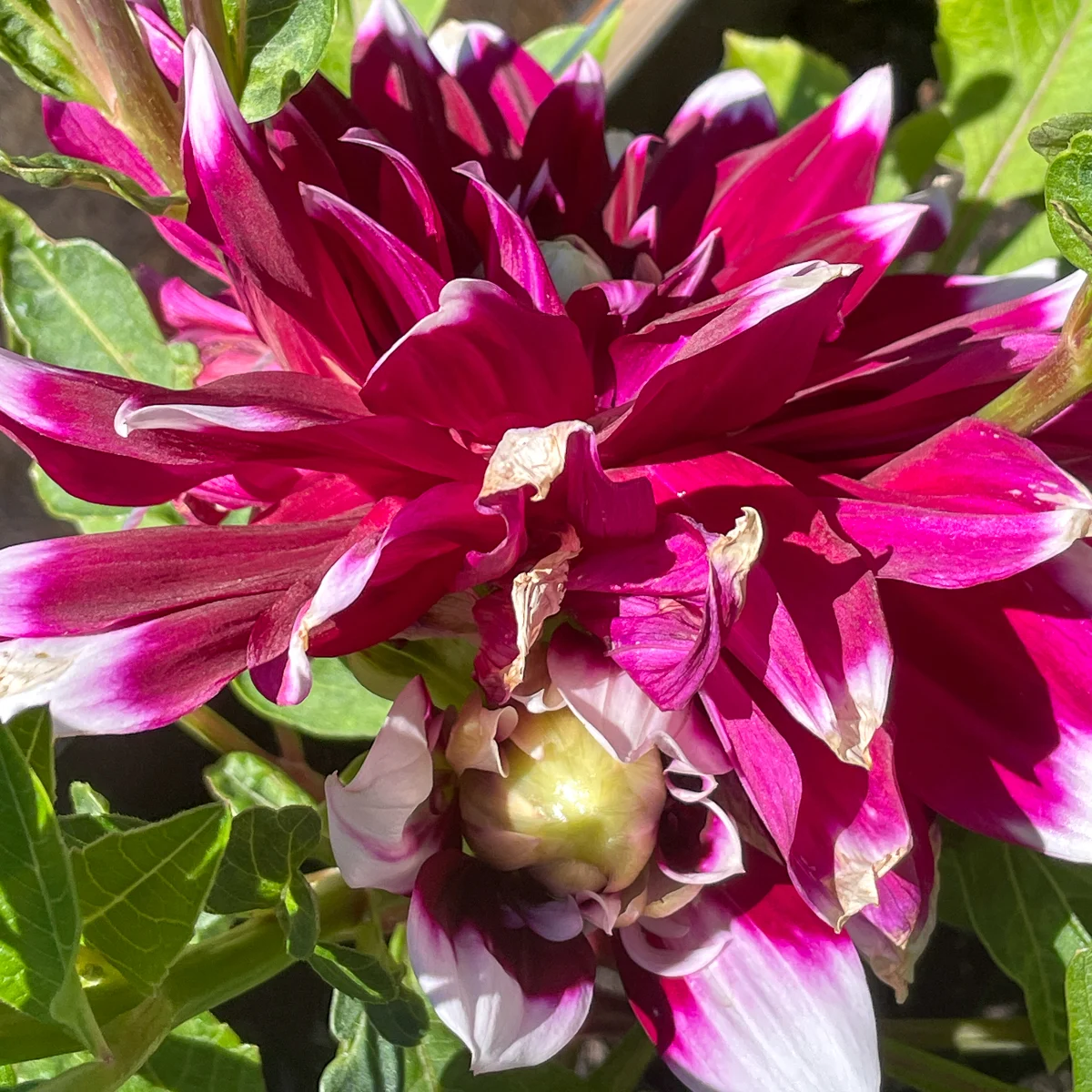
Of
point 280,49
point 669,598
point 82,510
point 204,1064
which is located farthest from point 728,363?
point 82,510

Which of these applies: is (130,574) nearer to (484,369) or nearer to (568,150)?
(484,369)

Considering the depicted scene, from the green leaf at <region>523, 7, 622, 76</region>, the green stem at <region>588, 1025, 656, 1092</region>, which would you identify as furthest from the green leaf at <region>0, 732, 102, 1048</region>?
the green leaf at <region>523, 7, 622, 76</region>

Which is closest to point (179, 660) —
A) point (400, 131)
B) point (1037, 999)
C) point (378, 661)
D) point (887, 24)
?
point (378, 661)

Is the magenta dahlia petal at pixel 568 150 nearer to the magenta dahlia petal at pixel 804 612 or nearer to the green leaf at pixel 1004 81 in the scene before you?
the magenta dahlia petal at pixel 804 612

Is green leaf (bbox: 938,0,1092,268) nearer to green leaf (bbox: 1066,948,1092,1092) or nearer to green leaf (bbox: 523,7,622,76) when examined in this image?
green leaf (bbox: 523,7,622,76)

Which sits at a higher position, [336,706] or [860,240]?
[860,240]

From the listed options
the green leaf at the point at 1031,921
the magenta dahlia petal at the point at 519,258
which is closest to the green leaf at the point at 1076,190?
the magenta dahlia petal at the point at 519,258
